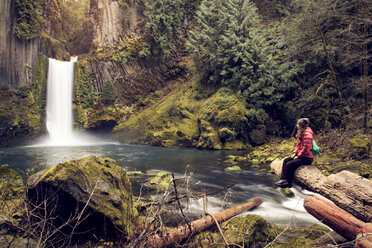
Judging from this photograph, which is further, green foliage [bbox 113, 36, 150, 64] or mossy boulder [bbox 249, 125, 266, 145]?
green foliage [bbox 113, 36, 150, 64]

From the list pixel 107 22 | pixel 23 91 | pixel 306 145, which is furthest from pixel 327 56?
pixel 107 22

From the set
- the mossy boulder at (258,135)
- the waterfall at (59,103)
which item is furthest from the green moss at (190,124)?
the waterfall at (59,103)

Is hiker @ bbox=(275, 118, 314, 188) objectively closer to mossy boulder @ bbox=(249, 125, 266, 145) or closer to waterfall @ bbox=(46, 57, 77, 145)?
mossy boulder @ bbox=(249, 125, 266, 145)

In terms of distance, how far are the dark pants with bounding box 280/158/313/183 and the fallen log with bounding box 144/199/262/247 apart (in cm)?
172

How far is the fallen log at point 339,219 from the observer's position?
3145 mm

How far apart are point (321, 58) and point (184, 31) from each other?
65.3ft

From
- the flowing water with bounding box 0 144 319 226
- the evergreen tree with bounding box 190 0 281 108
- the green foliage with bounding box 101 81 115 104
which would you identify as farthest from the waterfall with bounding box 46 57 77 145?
the evergreen tree with bounding box 190 0 281 108

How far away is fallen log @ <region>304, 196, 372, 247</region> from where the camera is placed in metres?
3.14

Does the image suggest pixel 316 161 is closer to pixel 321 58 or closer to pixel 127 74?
pixel 321 58

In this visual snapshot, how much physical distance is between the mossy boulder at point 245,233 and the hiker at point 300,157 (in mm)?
935

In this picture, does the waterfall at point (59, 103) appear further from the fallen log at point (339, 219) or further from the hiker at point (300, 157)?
the fallen log at point (339, 219)

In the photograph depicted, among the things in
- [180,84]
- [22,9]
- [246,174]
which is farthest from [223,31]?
[22,9]

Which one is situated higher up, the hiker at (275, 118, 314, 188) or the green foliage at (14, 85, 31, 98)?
the green foliage at (14, 85, 31, 98)

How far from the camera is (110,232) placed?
13.6 feet
